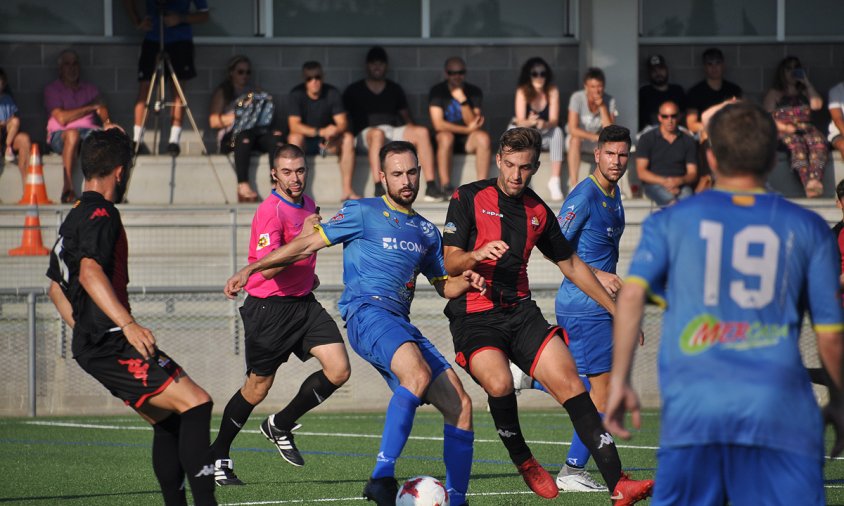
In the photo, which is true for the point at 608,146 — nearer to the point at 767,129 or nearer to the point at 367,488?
the point at 367,488

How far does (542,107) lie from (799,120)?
339 cm

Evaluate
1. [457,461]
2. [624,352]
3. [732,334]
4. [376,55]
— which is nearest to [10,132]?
[376,55]

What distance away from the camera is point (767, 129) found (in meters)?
3.70

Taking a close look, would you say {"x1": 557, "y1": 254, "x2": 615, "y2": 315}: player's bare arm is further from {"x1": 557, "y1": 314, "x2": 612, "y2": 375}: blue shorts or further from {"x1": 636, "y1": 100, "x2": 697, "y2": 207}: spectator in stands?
{"x1": 636, "y1": 100, "x2": 697, "y2": 207}: spectator in stands

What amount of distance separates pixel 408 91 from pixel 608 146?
9.33 metres

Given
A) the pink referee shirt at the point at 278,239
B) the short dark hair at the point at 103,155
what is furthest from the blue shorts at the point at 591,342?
the short dark hair at the point at 103,155

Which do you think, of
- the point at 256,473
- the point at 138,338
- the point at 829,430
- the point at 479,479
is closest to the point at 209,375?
the point at 256,473

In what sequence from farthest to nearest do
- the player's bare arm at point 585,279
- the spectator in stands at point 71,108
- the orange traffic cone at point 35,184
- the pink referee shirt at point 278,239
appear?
the spectator in stands at point 71,108
the orange traffic cone at point 35,184
the pink referee shirt at point 278,239
the player's bare arm at point 585,279

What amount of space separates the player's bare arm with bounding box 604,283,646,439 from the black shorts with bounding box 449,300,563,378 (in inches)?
109

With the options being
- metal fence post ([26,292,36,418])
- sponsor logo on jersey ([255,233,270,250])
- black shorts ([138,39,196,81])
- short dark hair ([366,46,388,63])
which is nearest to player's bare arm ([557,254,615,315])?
sponsor logo on jersey ([255,233,270,250])

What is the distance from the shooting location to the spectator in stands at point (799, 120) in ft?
49.1

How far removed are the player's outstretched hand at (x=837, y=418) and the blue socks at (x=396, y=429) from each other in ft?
8.41

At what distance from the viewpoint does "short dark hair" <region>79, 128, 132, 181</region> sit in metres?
5.48

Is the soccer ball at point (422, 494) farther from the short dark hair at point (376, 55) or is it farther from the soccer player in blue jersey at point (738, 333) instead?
the short dark hair at point (376, 55)
